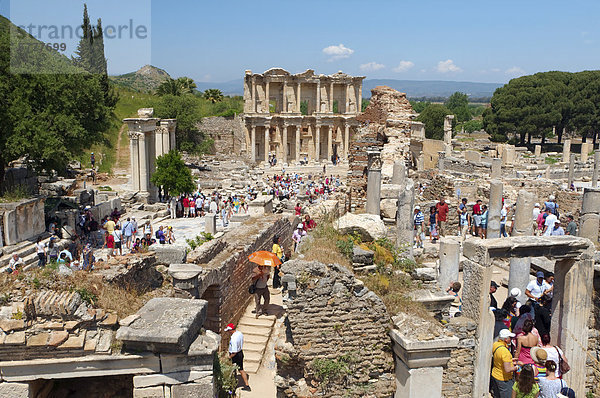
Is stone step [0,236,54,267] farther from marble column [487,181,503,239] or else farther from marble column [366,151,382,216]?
marble column [487,181,503,239]

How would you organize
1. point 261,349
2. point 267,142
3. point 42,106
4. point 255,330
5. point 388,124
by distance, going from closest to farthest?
point 261,349, point 255,330, point 388,124, point 42,106, point 267,142

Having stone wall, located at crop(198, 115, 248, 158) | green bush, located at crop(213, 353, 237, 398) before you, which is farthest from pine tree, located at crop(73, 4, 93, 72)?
green bush, located at crop(213, 353, 237, 398)

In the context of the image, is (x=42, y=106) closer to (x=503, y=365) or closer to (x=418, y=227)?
(x=418, y=227)

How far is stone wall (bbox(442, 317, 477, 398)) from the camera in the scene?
8.85 meters

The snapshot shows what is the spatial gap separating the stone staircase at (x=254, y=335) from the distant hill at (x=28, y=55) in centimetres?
1457

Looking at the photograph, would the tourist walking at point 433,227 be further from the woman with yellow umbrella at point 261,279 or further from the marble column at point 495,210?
the woman with yellow umbrella at point 261,279

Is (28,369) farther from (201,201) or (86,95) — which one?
(201,201)

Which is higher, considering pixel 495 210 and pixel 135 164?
pixel 135 164

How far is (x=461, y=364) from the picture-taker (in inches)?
353

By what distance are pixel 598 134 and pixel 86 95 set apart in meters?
78.2

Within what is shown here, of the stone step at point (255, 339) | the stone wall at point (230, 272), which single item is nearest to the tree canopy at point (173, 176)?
the stone wall at point (230, 272)

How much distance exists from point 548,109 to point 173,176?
58734mm

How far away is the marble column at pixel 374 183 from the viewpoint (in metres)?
14.3

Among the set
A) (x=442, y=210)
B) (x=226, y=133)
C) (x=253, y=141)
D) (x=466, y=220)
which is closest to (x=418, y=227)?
(x=442, y=210)
